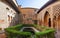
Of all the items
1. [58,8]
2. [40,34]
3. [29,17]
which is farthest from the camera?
[29,17]

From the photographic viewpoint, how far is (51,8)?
16.5 m

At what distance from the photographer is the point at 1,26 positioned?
1146cm

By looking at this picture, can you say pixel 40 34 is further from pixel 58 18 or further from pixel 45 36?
pixel 58 18

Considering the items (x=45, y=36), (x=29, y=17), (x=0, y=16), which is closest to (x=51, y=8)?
(x=0, y=16)

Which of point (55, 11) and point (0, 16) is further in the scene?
point (55, 11)

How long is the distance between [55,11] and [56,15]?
426 mm

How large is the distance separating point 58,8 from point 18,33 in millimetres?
7798

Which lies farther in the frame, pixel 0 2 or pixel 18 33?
pixel 0 2

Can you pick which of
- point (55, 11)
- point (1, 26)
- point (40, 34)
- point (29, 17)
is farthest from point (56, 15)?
point (29, 17)

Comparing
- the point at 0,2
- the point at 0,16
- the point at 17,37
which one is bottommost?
the point at 17,37

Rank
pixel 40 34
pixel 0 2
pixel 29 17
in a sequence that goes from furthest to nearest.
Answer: pixel 29 17, pixel 0 2, pixel 40 34

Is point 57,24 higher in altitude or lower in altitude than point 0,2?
lower

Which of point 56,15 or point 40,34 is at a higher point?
point 56,15

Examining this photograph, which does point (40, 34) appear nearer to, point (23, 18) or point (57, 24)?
point (57, 24)
